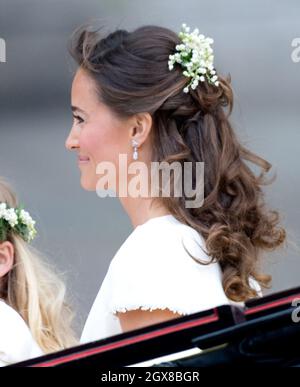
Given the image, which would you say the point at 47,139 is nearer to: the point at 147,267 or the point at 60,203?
the point at 60,203

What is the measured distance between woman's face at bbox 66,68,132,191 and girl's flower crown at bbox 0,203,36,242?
0.55 meters

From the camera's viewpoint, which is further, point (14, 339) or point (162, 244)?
point (14, 339)

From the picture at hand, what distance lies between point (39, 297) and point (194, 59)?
972mm

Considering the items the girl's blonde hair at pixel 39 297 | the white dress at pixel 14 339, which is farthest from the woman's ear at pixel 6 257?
the white dress at pixel 14 339

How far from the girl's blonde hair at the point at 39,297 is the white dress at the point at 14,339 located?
127 millimetres

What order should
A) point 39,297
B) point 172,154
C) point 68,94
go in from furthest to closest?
point 68,94
point 39,297
point 172,154

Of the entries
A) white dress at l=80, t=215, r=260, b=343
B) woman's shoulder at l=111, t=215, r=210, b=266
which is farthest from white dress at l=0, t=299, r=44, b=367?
woman's shoulder at l=111, t=215, r=210, b=266

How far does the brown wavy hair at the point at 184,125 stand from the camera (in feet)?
8.71

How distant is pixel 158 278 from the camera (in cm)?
245

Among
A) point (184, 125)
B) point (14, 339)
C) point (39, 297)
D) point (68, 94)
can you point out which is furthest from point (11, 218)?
point (68, 94)

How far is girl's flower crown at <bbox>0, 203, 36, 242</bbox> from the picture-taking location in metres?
3.26

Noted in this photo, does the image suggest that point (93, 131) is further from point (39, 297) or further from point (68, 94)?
point (68, 94)

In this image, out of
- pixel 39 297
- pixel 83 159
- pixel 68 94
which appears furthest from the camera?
pixel 68 94

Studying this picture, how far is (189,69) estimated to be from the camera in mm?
2729
